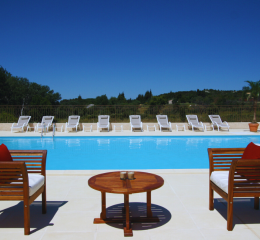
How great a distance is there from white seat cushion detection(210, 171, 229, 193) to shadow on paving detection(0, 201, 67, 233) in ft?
5.55

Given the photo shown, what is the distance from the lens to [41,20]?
18.6 m

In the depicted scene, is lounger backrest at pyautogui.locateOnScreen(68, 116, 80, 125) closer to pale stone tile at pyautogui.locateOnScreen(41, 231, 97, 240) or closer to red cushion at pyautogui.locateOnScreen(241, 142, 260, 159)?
pale stone tile at pyautogui.locateOnScreen(41, 231, 97, 240)

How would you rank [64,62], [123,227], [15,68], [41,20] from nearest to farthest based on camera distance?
[123,227] → [41,20] → [64,62] → [15,68]

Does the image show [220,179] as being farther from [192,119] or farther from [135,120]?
[192,119]

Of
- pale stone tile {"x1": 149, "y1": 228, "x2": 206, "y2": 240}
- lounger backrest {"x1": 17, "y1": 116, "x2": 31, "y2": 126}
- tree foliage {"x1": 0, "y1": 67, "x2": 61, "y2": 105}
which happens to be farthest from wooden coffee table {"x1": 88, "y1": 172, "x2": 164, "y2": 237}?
tree foliage {"x1": 0, "y1": 67, "x2": 61, "y2": 105}

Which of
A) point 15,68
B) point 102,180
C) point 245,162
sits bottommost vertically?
point 102,180

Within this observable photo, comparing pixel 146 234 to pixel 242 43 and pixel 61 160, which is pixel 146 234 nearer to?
pixel 61 160

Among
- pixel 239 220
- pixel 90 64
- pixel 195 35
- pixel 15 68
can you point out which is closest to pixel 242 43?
pixel 195 35

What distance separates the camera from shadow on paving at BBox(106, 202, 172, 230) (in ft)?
7.54

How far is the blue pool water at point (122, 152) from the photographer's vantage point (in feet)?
19.4

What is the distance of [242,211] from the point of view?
2629 millimetres

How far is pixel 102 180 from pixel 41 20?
1932cm

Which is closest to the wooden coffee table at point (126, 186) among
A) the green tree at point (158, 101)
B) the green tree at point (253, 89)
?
the green tree at point (253, 89)

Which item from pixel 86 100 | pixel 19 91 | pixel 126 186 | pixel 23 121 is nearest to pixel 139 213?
pixel 126 186
